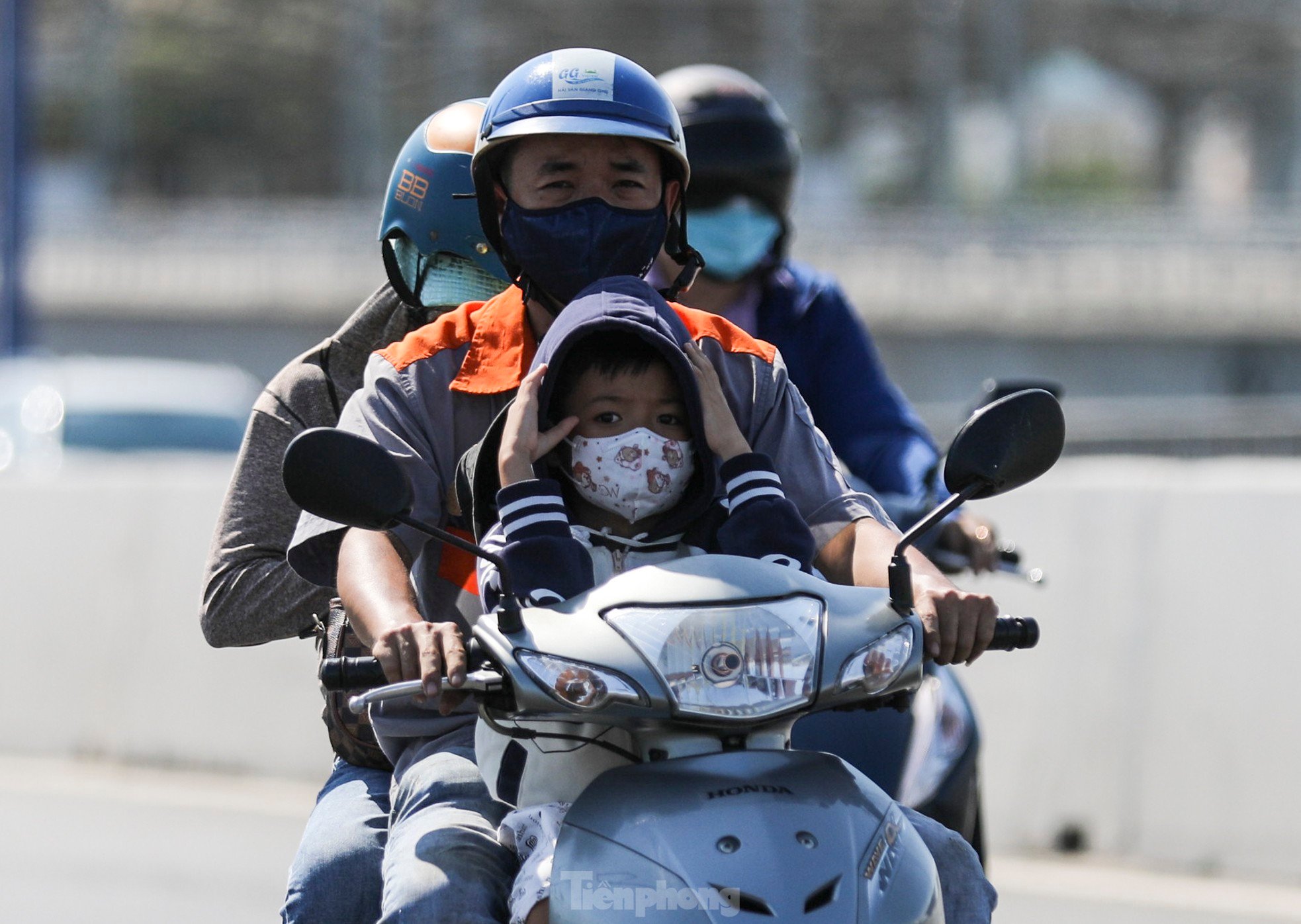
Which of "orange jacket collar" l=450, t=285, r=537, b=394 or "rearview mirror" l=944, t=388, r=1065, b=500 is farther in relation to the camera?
"orange jacket collar" l=450, t=285, r=537, b=394

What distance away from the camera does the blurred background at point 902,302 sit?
23.7 feet

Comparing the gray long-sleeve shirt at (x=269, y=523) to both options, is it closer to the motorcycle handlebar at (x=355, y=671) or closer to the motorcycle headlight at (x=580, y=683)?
the motorcycle handlebar at (x=355, y=671)

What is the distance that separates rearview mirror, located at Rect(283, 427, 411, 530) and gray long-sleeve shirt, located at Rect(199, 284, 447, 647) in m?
0.99

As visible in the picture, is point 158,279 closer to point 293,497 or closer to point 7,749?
point 7,749

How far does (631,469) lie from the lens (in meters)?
3.15

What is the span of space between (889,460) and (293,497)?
2.56 m

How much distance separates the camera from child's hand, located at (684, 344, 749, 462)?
3160mm

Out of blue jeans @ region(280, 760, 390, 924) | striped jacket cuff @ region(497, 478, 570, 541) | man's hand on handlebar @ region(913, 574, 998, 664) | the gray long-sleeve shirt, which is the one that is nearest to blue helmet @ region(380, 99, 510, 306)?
the gray long-sleeve shirt

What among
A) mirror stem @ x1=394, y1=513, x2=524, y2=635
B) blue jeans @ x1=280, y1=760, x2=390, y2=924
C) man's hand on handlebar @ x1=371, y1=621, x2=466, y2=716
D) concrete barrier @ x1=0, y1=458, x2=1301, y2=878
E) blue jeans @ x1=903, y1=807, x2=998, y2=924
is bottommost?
concrete barrier @ x1=0, y1=458, x2=1301, y2=878

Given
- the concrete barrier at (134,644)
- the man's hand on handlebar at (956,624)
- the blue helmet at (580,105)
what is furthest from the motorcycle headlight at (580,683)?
the concrete barrier at (134,644)

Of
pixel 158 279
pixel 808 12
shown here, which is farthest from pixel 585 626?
pixel 808 12

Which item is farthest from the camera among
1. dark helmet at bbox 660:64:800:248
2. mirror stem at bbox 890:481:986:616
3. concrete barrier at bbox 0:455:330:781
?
concrete barrier at bbox 0:455:330:781

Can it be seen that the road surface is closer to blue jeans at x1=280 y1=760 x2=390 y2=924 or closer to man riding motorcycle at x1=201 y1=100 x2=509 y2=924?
man riding motorcycle at x1=201 y1=100 x2=509 y2=924

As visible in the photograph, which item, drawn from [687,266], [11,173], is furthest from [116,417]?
[687,266]
